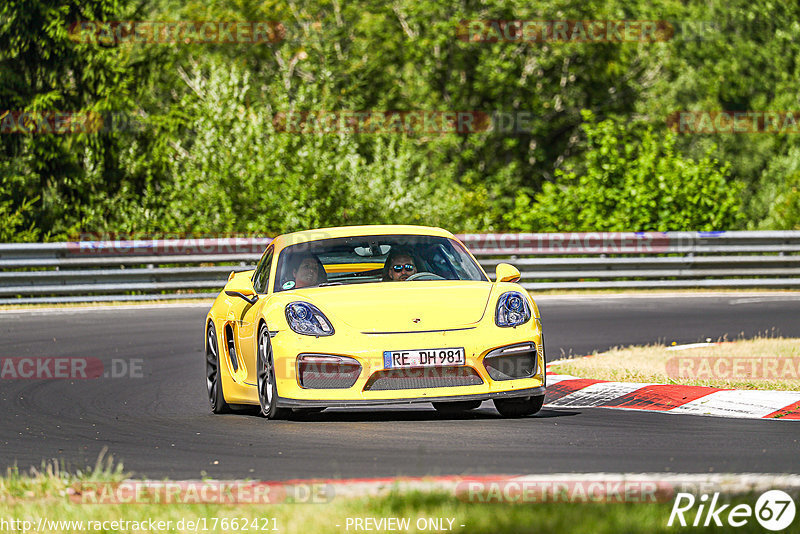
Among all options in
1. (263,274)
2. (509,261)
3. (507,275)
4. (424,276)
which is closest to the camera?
(507,275)

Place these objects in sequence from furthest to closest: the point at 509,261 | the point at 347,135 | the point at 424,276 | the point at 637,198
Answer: the point at 347,135, the point at 637,198, the point at 509,261, the point at 424,276

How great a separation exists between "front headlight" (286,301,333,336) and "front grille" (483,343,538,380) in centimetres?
102

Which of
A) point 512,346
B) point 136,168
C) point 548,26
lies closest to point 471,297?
point 512,346

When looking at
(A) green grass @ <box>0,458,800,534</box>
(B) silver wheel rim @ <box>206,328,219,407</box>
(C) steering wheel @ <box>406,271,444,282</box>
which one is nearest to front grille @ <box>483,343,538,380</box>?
(C) steering wheel @ <box>406,271,444,282</box>

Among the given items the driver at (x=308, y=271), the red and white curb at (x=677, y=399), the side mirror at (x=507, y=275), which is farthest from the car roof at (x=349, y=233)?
the red and white curb at (x=677, y=399)

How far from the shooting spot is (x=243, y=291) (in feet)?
29.8

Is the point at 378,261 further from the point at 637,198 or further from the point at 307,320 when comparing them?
the point at 637,198

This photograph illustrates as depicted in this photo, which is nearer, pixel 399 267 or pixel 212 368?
pixel 399 267

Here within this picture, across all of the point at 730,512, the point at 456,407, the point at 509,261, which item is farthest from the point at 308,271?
the point at 509,261

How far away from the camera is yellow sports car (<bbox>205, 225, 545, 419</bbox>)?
8.02 meters

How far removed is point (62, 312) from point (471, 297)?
40.3ft

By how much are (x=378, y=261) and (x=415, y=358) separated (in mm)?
2067

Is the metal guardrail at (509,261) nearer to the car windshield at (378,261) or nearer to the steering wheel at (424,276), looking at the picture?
the car windshield at (378,261)

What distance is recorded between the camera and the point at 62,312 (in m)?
19.5
